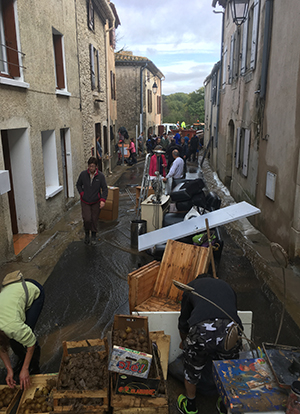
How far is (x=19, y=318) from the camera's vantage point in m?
2.87

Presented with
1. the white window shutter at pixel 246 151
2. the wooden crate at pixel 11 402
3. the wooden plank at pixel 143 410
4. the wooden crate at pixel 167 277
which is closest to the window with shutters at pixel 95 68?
the white window shutter at pixel 246 151

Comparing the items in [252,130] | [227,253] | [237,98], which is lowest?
[227,253]

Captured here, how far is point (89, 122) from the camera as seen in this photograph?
12.5m

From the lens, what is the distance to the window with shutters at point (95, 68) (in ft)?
41.6

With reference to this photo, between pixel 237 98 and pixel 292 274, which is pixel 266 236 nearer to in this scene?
pixel 292 274

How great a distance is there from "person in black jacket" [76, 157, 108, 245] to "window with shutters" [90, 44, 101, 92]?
7.21m

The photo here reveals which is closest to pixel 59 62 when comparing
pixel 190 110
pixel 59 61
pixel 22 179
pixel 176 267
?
pixel 59 61

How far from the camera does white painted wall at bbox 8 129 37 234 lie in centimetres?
704

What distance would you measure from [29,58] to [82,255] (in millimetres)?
4203

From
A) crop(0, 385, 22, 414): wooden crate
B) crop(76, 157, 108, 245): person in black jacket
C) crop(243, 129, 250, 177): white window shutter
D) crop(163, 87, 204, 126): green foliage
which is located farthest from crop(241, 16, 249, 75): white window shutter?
crop(163, 87, 204, 126): green foliage

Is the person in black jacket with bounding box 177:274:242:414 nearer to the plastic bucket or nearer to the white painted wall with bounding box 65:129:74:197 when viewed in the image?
the plastic bucket

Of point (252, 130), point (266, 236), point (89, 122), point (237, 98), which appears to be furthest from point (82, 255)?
point (237, 98)

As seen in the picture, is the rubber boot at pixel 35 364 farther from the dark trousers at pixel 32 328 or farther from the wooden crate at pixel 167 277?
the wooden crate at pixel 167 277

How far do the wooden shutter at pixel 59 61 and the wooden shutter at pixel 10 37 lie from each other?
298 centimetres
